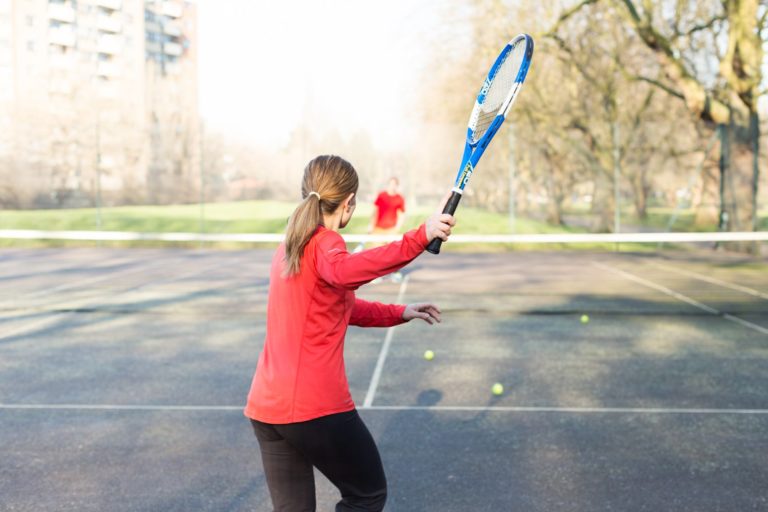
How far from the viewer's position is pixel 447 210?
277 cm

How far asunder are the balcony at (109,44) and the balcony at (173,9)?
8667 millimetres

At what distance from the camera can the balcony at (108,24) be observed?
73.8 metres

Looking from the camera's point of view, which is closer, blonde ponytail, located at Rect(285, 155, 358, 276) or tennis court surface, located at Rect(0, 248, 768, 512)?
blonde ponytail, located at Rect(285, 155, 358, 276)

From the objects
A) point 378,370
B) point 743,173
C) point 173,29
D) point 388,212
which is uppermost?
point 173,29

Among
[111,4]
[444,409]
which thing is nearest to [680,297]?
[444,409]

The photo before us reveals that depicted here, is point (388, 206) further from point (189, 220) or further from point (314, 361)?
point (314, 361)

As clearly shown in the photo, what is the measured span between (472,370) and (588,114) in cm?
2271

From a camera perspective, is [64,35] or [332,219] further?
[64,35]

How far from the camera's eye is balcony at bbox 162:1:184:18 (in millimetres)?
83175

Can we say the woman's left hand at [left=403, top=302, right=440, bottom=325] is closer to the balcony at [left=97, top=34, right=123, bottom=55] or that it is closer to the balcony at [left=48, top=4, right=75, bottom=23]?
the balcony at [left=48, top=4, right=75, bottom=23]

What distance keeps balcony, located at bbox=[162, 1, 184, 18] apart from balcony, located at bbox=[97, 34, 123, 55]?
8.67 meters

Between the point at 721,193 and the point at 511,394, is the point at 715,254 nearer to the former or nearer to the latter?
the point at 721,193

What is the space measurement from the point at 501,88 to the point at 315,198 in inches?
49.5

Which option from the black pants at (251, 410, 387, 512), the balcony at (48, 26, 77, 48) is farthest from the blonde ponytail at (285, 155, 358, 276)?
the balcony at (48, 26, 77, 48)
